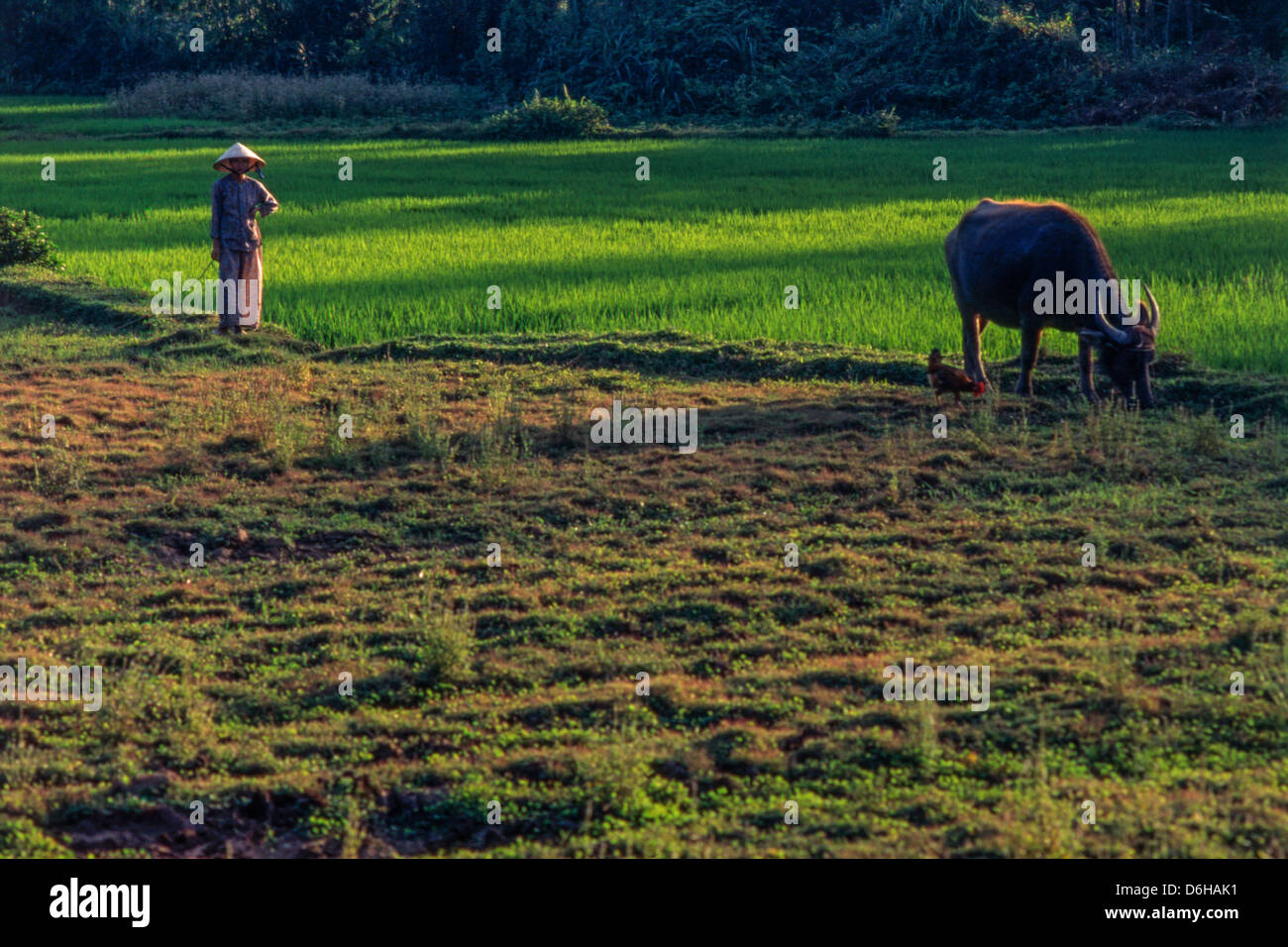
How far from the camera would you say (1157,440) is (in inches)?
304

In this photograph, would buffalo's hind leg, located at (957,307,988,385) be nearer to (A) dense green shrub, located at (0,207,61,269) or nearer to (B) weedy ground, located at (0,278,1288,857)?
(B) weedy ground, located at (0,278,1288,857)

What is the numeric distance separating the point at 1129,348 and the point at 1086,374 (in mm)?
411

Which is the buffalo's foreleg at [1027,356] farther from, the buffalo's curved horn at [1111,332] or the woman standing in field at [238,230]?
the woman standing in field at [238,230]

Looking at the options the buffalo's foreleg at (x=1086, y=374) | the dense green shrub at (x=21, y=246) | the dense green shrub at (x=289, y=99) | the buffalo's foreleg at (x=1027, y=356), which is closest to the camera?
the buffalo's foreleg at (x=1086, y=374)

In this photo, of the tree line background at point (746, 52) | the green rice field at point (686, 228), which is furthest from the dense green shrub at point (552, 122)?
the tree line background at point (746, 52)

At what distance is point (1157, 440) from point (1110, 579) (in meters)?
2.16

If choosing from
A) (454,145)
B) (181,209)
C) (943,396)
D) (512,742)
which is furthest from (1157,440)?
(454,145)

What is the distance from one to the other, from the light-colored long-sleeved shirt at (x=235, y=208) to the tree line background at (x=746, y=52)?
1954cm

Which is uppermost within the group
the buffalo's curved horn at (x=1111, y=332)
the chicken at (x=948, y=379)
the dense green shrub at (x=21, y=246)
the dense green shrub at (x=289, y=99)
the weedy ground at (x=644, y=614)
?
the dense green shrub at (x=289, y=99)

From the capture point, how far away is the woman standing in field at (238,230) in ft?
35.1

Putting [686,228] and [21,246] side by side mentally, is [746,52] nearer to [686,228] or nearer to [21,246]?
[686,228]

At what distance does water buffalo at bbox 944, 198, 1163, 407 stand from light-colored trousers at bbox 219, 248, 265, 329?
17.8 feet

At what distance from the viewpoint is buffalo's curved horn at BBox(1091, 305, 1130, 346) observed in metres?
8.02

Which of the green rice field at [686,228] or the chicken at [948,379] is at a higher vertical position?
the green rice field at [686,228]
